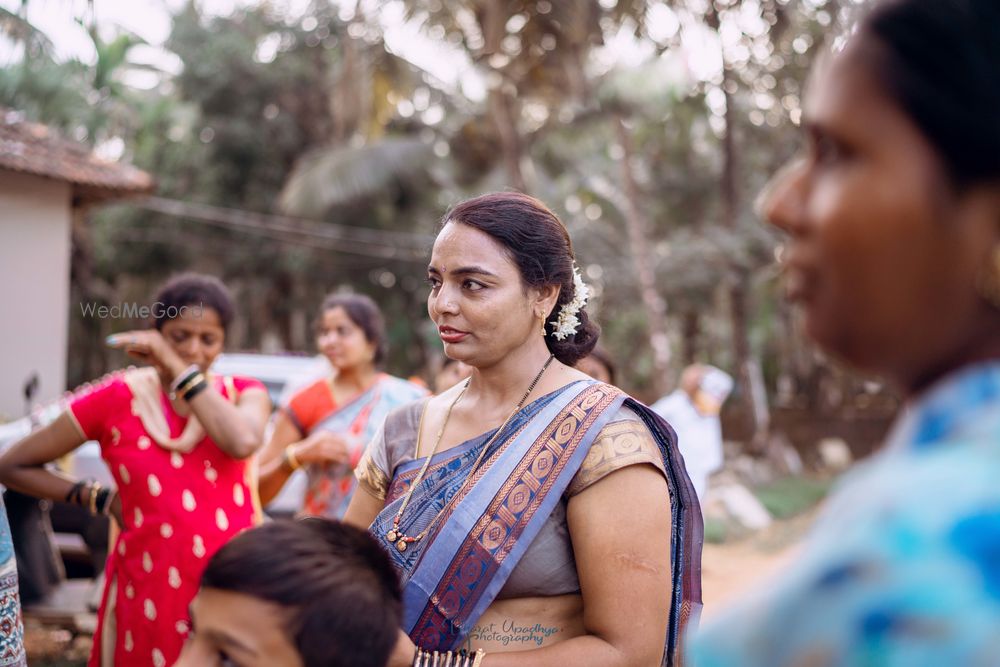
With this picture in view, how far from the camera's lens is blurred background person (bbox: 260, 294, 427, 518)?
4.37m

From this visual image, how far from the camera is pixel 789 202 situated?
849 millimetres

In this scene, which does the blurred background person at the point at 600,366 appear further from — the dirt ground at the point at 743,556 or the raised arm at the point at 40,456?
the dirt ground at the point at 743,556

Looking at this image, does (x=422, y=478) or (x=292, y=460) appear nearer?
(x=422, y=478)

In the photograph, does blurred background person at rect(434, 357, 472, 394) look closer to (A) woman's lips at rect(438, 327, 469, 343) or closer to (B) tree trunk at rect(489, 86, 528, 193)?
(A) woman's lips at rect(438, 327, 469, 343)

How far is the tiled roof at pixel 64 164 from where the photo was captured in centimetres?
1101

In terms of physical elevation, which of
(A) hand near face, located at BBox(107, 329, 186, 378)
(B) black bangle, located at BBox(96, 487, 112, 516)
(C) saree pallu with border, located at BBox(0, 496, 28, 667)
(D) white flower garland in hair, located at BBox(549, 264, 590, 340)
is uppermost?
(D) white flower garland in hair, located at BBox(549, 264, 590, 340)

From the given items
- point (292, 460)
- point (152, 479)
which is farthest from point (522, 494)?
point (292, 460)

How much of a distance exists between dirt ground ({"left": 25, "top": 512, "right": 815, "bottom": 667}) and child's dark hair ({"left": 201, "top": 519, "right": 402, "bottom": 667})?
12.9ft

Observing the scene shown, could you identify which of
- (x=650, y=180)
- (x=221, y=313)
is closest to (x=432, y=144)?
(x=650, y=180)

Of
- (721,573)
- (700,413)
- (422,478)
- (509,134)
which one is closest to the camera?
(422,478)

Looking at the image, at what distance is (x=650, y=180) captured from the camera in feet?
68.3

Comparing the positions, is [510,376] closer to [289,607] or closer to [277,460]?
[289,607]

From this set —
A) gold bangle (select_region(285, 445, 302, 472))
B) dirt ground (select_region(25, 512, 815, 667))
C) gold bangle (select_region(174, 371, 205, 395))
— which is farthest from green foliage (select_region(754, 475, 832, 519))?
gold bangle (select_region(174, 371, 205, 395))

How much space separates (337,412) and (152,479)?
1505 mm
